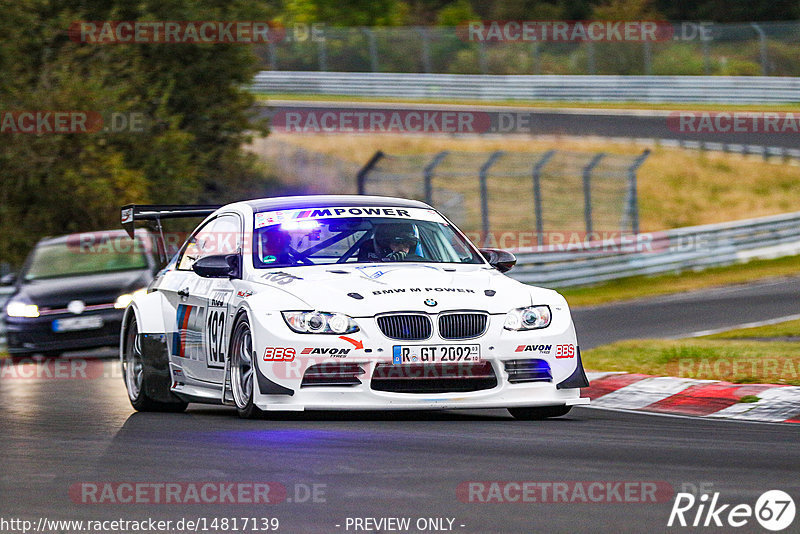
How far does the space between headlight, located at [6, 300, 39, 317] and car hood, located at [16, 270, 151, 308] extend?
0.07m

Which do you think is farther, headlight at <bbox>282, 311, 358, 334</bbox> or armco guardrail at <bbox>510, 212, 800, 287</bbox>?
armco guardrail at <bbox>510, 212, 800, 287</bbox>

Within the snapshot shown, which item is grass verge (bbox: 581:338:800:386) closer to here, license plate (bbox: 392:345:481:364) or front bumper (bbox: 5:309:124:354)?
license plate (bbox: 392:345:481:364)

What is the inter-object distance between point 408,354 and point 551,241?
22.5m

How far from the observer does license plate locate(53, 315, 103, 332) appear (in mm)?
17828

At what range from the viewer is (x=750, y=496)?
6445 mm

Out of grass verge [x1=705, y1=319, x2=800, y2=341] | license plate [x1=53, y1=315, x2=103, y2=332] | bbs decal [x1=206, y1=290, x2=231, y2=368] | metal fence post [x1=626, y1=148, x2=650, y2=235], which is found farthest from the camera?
metal fence post [x1=626, y1=148, x2=650, y2=235]

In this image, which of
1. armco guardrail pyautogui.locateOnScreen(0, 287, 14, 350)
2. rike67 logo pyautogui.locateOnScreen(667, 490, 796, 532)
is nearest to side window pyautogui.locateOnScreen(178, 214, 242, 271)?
rike67 logo pyautogui.locateOnScreen(667, 490, 796, 532)

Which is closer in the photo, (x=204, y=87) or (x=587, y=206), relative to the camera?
(x=587, y=206)

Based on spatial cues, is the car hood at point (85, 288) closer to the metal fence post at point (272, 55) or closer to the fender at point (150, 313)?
the fender at point (150, 313)

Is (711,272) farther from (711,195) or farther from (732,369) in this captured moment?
(732,369)

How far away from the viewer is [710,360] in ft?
42.9

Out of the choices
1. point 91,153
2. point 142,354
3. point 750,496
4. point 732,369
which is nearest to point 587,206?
point 91,153

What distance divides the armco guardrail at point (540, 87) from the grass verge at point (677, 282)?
15.8m

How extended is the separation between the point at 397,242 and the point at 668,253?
1898cm
